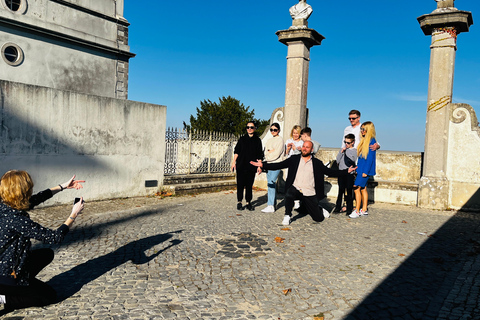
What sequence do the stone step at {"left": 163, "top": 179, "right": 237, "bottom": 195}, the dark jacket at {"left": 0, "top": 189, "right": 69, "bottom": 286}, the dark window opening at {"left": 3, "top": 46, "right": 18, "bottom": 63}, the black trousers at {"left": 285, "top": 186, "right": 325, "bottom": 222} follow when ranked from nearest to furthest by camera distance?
the dark jacket at {"left": 0, "top": 189, "right": 69, "bottom": 286}
the black trousers at {"left": 285, "top": 186, "right": 325, "bottom": 222}
the stone step at {"left": 163, "top": 179, "right": 237, "bottom": 195}
the dark window opening at {"left": 3, "top": 46, "right": 18, "bottom": 63}

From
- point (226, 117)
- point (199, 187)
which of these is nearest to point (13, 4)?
point (199, 187)

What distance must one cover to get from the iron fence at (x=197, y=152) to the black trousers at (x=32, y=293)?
7.40m

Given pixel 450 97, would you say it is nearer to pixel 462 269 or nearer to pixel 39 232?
pixel 462 269

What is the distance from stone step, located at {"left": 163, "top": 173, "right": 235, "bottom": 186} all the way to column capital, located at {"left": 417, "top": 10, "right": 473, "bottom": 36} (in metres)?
7.39

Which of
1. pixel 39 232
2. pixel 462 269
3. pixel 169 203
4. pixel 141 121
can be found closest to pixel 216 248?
pixel 39 232

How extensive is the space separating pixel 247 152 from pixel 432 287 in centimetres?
459

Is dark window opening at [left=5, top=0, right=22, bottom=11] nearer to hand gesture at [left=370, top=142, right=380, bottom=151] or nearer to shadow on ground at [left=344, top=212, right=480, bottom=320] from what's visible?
hand gesture at [left=370, top=142, right=380, bottom=151]

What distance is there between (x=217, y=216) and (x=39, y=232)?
456cm

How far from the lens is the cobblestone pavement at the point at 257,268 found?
11.0 ft

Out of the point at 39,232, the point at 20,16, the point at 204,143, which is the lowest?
the point at 39,232

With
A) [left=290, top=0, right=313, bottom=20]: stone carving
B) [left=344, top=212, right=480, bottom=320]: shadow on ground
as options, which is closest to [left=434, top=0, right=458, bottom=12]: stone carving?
Result: [left=290, top=0, right=313, bottom=20]: stone carving

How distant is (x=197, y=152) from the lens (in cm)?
1174

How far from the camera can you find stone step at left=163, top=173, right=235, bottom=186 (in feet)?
34.9

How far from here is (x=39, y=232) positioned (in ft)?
→ 10.0
